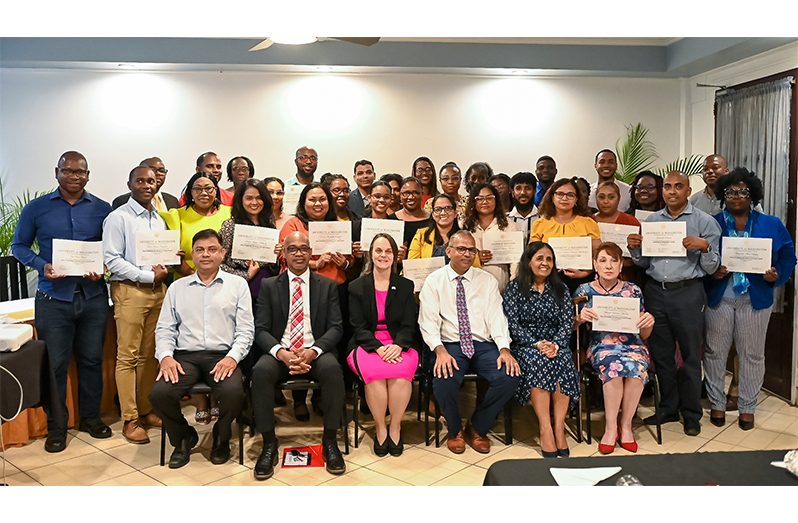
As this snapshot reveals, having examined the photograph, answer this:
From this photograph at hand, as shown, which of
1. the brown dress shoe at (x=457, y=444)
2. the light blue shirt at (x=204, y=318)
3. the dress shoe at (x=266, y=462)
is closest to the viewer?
the dress shoe at (x=266, y=462)

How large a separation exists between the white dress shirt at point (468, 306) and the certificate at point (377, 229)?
0.47 meters

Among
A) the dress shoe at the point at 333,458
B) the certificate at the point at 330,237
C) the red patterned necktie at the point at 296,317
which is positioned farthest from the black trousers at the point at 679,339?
the red patterned necktie at the point at 296,317

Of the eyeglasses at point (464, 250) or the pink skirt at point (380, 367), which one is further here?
the eyeglasses at point (464, 250)

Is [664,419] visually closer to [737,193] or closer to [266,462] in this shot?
[737,193]

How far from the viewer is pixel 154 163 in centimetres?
502

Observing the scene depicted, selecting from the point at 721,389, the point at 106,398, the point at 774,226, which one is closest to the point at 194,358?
the point at 106,398

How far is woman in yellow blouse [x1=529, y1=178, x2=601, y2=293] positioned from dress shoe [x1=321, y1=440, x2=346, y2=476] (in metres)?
1.93

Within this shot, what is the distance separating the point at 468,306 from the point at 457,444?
867 mm

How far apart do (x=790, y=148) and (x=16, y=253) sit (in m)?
5.66

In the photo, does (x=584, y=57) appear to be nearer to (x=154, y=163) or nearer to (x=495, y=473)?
(x=154, y=163)

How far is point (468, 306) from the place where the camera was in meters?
4.33

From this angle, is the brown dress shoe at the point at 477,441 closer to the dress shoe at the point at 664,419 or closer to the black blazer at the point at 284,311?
the black blazer at the point at 284,311

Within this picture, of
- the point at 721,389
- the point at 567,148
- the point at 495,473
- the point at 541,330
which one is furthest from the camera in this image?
the point at 567,148

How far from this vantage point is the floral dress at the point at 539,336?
414 centimetres
